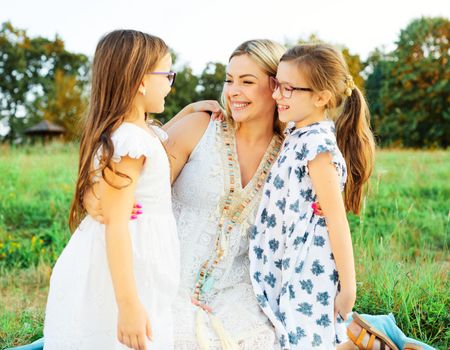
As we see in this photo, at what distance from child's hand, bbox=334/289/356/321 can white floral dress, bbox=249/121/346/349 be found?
0.08 ft

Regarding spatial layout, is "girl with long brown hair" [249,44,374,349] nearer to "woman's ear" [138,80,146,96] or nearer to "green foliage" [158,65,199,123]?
"woman's ear" [138,80,146,96]

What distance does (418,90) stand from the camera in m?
24.8

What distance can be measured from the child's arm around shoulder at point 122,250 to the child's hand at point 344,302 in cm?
81

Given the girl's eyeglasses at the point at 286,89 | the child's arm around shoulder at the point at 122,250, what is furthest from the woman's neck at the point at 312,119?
the child's arm around shoulder at the point at 122,250

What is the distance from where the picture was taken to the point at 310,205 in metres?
2.53

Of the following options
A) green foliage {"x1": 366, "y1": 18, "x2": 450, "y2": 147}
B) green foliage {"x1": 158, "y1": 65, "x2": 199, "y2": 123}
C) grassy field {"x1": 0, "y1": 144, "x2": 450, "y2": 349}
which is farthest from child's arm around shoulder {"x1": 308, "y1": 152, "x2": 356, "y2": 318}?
green foliage {"x1": 158, "y1": 65, "x2": 199, "y2": 123}

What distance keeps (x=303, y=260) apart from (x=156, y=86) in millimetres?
910

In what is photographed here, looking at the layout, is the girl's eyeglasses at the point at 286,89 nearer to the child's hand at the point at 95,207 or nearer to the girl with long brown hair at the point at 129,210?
the girl with long brown hair at the point at 129,210

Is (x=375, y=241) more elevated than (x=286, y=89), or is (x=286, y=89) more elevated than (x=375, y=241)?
(x=286, y=89)

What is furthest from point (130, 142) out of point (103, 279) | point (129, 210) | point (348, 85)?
point (348, 85)

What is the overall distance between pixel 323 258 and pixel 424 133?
2389 cm

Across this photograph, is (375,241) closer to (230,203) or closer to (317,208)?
(230,203)

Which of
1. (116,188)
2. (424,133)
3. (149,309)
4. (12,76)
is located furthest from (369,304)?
(12,76)

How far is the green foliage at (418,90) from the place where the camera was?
24.6m
